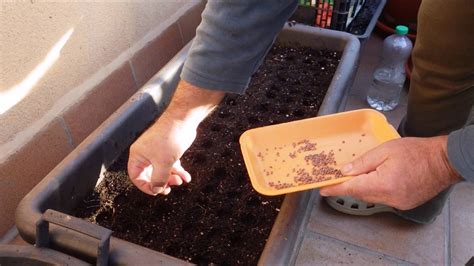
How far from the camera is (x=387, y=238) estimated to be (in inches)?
41.5

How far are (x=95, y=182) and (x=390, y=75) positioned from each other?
45.7 inches

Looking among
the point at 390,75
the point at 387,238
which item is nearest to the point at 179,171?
the point at 387,238

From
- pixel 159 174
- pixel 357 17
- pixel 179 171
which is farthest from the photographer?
pixel 357 17

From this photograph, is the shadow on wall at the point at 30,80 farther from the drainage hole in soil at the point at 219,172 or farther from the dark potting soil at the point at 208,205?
the drainage hole in soil at the point at 219,172

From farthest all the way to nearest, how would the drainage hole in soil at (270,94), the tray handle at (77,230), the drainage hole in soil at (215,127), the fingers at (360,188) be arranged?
1. the drainage hole in soil at (270,94)
2. the drainage hole in soil at (215,127)
3. the fingers at (360,188)
4. the tray handle at (77,230)

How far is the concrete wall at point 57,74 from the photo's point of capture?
85 cm

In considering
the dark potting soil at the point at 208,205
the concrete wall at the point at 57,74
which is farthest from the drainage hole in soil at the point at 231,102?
the concrete wall at the point at 57,74

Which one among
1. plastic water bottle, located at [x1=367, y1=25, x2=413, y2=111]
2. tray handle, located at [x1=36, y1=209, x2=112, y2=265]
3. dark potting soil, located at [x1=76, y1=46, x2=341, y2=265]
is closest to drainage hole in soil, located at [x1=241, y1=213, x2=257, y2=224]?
dark potting soil, located at [x1=76, y1=46, x2=341, y2=265]

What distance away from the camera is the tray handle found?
0.56 m

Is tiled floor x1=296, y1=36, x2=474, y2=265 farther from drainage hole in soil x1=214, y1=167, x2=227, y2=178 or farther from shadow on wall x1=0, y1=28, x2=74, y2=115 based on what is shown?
shadow on wall x1=0, y1=28, x2=74, y2=115

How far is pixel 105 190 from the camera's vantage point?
0.87 meters

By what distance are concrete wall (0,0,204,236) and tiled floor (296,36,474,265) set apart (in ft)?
2.12

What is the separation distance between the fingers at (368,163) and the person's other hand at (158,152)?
0.93 ft

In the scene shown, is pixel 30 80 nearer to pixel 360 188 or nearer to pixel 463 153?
pixel 360 188
